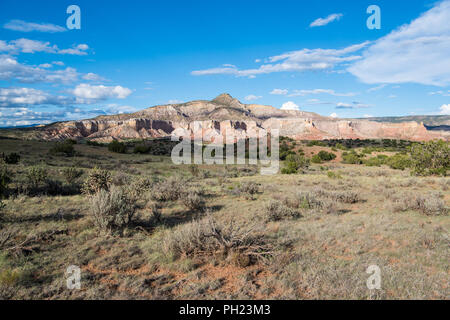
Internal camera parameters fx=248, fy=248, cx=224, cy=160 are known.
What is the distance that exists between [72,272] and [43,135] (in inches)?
4057

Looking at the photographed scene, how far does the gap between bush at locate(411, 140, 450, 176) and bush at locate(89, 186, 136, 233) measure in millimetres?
20044

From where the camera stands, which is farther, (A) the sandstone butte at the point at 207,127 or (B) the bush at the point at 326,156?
(A) the sandstone butte at the point at 207,127

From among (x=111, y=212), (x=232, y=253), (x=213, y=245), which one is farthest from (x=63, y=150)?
(x=232, y=253)

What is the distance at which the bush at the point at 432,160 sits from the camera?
17.6m

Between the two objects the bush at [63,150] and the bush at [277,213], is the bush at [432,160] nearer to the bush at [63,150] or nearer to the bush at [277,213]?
the bush at [277,213]

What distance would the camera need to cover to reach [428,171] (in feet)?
58.5

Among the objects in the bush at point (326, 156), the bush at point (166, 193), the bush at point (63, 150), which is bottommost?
the bush at point (166, 193)

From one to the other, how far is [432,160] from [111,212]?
841 inches

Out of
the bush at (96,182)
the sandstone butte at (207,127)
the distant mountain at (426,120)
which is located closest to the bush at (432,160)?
the bush at (96,182)

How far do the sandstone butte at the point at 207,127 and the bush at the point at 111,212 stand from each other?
273ft

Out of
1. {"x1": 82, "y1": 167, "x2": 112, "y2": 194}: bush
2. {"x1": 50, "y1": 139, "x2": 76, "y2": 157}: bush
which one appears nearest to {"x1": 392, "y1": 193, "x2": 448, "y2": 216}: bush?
{"x1": 82, "y1": 167, "x2": 112, "y2": 194}: bush

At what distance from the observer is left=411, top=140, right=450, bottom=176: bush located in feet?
57.8
